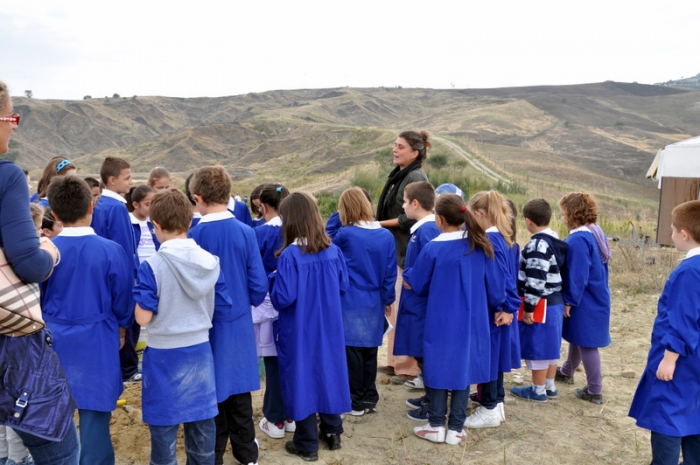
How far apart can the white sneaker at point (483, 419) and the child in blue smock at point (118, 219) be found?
8.78 feet

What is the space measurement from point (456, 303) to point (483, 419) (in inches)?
42.0

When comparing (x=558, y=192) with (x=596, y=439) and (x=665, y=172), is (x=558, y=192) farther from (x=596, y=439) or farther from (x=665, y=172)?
(x=596, y=439)

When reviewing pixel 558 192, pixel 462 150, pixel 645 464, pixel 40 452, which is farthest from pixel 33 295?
pixel 462 150

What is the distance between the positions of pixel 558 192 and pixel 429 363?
25.0 m

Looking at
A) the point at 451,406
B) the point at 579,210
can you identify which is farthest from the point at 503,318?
the point at 579,210

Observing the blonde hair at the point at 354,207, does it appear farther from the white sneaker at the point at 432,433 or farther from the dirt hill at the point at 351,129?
the dirt hill at the point at 351,129

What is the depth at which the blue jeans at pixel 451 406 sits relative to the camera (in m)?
3.93

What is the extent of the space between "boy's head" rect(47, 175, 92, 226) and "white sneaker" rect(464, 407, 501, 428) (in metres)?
3.02

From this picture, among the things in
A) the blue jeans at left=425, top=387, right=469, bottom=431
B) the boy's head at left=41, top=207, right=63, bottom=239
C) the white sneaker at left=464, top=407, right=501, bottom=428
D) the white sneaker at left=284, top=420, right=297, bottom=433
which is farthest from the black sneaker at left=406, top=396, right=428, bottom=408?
the boy's head at left=41, top=207, right=63, bottom=239

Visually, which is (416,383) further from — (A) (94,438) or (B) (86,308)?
(B) (86,308)

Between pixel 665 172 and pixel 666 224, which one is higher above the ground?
pixel 665 172

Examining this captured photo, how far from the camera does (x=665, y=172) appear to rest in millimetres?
11938

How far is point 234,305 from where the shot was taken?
337 centimetres

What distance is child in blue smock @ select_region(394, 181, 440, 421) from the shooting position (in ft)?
13.8
